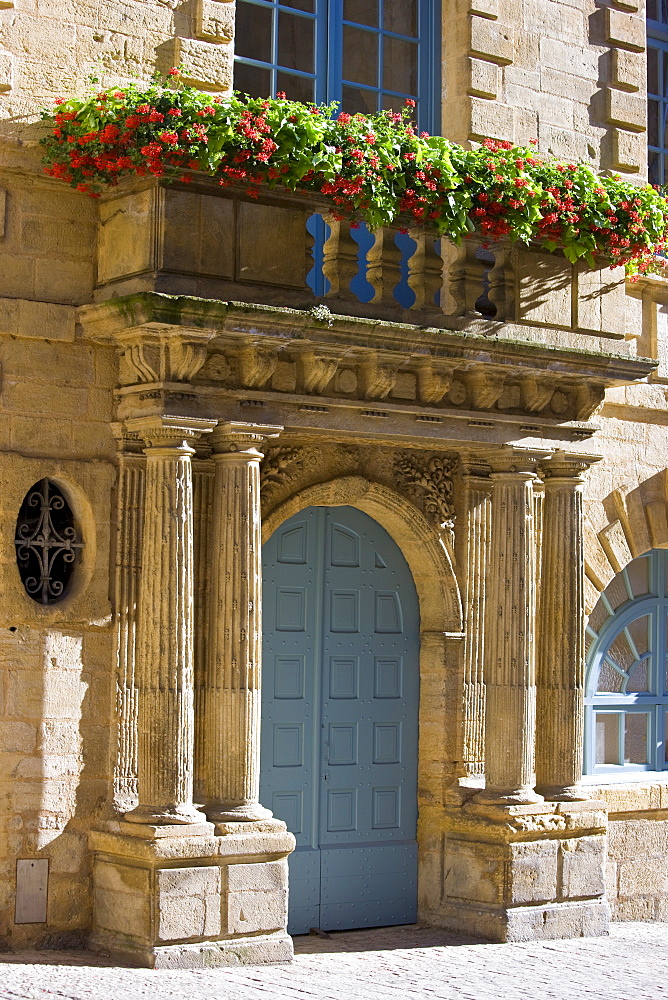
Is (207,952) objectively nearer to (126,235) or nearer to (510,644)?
(510,644)

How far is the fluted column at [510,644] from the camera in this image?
370 inches

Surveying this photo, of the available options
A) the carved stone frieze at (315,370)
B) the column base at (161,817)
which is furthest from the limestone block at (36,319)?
the column base at (161,817)

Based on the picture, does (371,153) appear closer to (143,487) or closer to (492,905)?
(143,487)

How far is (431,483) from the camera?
9656mm

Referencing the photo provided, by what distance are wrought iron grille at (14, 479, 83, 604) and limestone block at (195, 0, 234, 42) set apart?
253cm

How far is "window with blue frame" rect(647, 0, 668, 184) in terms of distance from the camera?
11.6 metres

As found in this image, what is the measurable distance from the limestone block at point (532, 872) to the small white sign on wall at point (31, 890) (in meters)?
2.60

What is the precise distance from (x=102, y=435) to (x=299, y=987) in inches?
114

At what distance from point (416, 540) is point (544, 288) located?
5.27 ft

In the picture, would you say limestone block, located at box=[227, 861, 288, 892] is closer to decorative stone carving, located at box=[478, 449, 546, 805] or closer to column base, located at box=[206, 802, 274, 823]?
column base, located at box=[206, 802, 274, 823]

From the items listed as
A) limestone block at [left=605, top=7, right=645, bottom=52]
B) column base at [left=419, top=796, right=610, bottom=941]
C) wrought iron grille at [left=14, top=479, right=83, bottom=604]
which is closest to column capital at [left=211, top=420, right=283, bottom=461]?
wrought iron grille at [left=14, top=479, right=83, bottom=604]

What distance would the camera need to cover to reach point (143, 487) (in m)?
8.62

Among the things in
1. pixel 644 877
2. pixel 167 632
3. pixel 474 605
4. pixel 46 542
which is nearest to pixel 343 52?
pixel 474 605

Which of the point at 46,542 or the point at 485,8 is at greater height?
the point at 485,8
